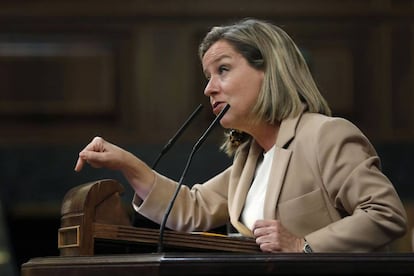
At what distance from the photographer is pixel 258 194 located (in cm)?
277

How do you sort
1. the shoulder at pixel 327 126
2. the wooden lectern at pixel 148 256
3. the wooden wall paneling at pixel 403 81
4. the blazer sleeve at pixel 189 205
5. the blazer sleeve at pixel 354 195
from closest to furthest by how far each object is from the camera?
the wooden lectern at pixel 148 256
the blazer sleeve at pixel 354 195
the shoulder at pixel 327 126
the blazer sleeve at pixel 189 205
the wooden wall paneling at pixel 403 81

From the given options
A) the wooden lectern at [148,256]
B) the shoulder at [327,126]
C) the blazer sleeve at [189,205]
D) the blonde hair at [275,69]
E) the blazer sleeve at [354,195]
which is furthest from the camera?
the blazer sleeve at [189,205]

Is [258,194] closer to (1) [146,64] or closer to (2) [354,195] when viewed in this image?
(2) [354,195]

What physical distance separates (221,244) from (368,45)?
318 centimetres

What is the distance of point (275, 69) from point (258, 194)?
0.30 meters

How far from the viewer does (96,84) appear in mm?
5457

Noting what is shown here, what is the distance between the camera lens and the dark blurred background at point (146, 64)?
5.37 m

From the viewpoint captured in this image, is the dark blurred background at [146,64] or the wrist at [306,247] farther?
the dark blurred background at [146,64]

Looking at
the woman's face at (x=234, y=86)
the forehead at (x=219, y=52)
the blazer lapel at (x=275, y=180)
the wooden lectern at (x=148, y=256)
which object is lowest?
the wooden lectern at (x=148, y=256)

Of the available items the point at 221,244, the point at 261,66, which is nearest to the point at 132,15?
the point at 261,66

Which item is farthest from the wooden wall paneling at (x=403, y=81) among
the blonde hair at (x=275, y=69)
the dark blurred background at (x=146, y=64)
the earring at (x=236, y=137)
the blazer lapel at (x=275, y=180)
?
the blazer lapel at (x=275, y=180)

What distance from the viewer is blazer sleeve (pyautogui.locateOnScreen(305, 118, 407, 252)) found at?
2410mm

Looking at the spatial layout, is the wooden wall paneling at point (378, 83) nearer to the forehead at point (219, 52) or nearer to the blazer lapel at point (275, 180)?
the forehead at point (219, 52)

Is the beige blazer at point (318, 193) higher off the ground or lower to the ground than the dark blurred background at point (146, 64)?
lower
